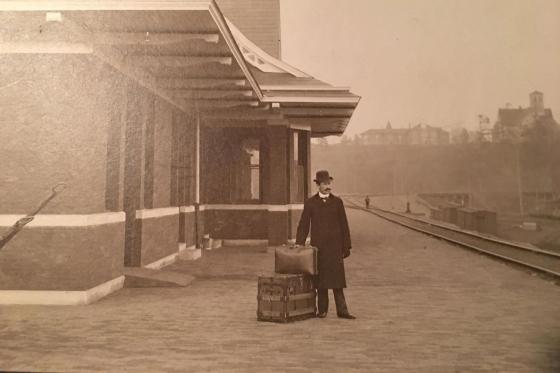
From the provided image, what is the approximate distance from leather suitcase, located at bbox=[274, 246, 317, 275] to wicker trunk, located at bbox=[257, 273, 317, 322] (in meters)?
0.12

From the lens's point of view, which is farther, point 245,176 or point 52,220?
point 245,176

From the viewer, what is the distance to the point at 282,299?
5723 mm

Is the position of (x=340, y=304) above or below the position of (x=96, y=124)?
below

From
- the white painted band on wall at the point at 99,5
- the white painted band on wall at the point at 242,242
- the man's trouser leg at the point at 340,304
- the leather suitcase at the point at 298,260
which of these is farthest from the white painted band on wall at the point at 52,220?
the white painted band on wall at the point at 242,242

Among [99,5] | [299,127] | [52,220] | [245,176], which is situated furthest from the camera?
[245,176]

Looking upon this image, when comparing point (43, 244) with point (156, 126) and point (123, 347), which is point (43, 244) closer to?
point (123, 347)

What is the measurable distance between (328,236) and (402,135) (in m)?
124

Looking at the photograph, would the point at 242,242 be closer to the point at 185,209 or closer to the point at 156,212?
the point at 185,209

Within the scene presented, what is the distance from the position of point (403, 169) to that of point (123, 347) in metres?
97.8

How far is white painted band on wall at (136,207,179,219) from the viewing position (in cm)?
905

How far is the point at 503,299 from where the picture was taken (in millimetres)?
7273

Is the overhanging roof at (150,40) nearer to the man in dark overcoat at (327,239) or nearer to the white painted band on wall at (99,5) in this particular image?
the white painted band on wall at (99,5)

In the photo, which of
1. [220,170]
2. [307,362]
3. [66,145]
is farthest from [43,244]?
[220,170]

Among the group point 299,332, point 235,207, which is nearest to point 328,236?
point 299,332
